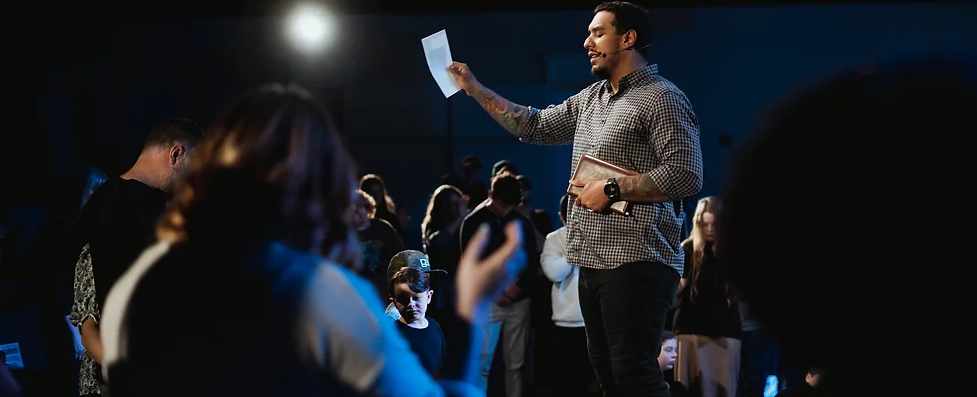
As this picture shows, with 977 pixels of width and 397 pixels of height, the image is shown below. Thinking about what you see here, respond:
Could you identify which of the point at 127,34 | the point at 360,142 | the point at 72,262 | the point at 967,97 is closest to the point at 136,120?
the point at 127,34

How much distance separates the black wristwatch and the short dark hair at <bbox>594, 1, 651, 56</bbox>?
1.53ft

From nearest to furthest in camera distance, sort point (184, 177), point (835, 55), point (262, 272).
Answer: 1. point (262, 272)
2. point (184, 177)
3. point (835, 55)

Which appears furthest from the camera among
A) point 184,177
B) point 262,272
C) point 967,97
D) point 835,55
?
point 835,55

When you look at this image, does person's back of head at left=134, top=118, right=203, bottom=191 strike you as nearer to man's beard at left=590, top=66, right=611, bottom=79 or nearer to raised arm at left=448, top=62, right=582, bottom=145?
raised arm at left=448, top=62, right=582, bottom=145

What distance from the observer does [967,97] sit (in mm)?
685

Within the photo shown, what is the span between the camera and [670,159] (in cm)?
253

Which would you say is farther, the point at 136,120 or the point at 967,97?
the point at 136,120

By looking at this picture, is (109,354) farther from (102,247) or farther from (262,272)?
(102,247)

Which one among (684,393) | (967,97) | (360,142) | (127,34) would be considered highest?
(127,34)

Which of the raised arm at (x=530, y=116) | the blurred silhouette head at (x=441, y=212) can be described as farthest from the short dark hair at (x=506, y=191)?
the raised arm at (x=530, y=116)

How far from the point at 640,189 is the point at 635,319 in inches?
14.5

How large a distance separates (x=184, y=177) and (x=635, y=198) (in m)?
1.48

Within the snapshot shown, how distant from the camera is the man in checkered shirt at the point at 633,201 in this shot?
252 centimetres

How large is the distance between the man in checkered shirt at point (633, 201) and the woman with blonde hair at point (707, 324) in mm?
2381
